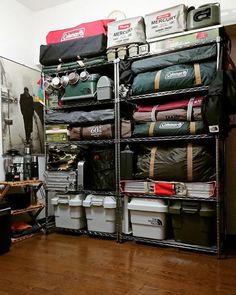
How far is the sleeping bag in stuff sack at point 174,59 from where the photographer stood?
269cm

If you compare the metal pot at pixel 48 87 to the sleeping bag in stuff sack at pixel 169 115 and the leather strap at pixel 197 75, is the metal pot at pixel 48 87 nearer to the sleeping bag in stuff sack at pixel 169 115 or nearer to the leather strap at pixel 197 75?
the sleeping bag in stuff sack at pixel 169 115

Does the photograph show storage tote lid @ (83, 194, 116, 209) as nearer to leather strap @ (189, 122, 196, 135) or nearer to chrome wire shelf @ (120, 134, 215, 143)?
chrome wire shelf @ (120, 134, 215, 143)

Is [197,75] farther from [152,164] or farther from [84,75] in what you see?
[84,75]

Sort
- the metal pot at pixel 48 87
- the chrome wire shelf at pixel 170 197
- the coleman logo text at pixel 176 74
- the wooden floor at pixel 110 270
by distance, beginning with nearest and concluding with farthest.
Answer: the wooden floor at pixel 110 270
the chrome wire shelf at pixel 170 197
the coleman logo text at pixel 176 74
the metal pot at pixel 48 87

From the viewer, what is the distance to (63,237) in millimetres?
3396

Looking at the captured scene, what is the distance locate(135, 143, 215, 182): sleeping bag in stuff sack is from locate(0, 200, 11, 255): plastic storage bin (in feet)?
4.59

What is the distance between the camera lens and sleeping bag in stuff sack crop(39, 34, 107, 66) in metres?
3.24

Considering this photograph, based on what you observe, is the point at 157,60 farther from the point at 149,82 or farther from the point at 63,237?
the point at 63,237

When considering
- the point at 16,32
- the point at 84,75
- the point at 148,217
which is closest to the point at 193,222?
the point at 148,217

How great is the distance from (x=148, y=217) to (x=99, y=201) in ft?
2.00

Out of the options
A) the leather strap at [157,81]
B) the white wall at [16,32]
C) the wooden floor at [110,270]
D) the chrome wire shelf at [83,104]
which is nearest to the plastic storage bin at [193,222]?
the wooden floor at [110,270]

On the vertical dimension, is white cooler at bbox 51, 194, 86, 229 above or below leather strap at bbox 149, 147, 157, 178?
below

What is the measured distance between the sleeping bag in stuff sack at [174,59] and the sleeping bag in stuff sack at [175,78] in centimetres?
5

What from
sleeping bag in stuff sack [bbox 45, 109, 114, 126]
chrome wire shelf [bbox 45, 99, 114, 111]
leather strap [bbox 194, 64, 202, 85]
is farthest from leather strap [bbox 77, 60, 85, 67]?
leather strap [bbox 194, 64, 202, 85]
